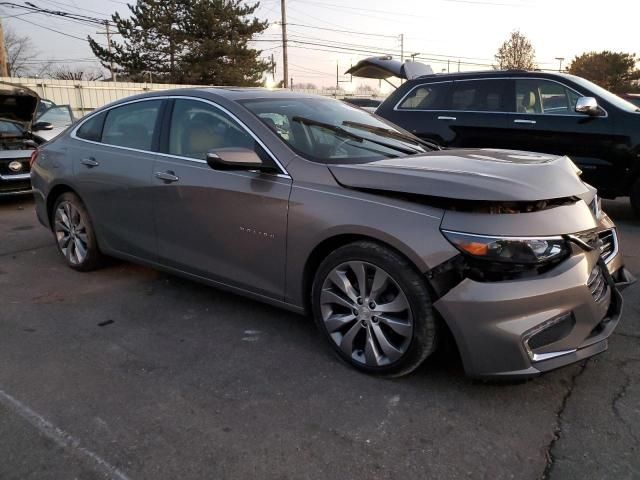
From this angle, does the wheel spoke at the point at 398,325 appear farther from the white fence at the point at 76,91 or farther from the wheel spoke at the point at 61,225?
the white fence at the point at 76,91

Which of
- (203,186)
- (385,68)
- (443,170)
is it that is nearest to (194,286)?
(203,186)

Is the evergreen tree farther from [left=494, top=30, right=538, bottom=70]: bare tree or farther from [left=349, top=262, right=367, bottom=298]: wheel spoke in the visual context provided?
[left=349, top=262, right=367, bottom=298]: wheel spoke

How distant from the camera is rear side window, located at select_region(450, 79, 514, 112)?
6.65m

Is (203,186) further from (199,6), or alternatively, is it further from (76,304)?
(199,6)

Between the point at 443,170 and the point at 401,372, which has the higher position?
the point at 443,170

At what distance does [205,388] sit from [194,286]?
5.44 ft

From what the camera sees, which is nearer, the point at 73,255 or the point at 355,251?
the point at 355,251

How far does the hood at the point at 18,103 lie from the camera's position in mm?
8273

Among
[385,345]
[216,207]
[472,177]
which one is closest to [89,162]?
[216,207]

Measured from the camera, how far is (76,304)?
4078mm

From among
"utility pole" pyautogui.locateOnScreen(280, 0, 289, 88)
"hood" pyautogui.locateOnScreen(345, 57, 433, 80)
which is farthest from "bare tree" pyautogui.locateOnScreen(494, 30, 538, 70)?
"hood" pyautogui.locateOnScreen(345, 57, 433, 80)

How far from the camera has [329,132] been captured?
3574 mm

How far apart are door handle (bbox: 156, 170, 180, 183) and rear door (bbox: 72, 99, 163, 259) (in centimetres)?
13

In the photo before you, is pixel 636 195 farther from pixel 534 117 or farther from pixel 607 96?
pixel 534 117
